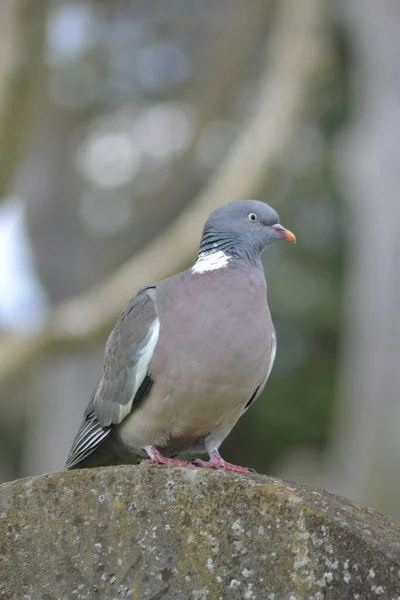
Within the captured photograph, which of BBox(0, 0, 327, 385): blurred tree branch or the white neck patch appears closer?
the white neck patch

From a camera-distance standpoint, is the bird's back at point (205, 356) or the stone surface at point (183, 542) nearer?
the stone surface at point (183, 542)

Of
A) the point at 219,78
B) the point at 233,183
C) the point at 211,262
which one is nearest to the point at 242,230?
the point at 211,262

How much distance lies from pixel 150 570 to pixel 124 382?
1605 mm

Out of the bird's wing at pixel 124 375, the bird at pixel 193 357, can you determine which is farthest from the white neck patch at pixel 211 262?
the bird's wing at pixel 124 375

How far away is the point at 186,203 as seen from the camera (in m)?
14.1

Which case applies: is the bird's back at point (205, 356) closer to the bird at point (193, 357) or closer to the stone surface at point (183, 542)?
the bird at point (193, 357)

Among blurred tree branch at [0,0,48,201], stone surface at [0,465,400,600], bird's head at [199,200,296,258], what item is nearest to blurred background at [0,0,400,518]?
blurred tree branch at [0,0,48,201]

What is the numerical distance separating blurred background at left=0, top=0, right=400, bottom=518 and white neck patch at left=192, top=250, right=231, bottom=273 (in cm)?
431

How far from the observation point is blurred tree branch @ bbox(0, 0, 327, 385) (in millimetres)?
9039

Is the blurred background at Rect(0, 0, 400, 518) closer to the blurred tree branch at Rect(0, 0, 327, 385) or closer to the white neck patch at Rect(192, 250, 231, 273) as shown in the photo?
Result: the blurred tree branch at Rect(0, 0, 327, 385)

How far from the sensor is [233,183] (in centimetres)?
941

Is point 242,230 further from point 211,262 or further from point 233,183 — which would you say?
point 233,183

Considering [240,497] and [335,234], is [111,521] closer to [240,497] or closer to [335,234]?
[240,497]

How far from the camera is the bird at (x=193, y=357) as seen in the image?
4.21m
